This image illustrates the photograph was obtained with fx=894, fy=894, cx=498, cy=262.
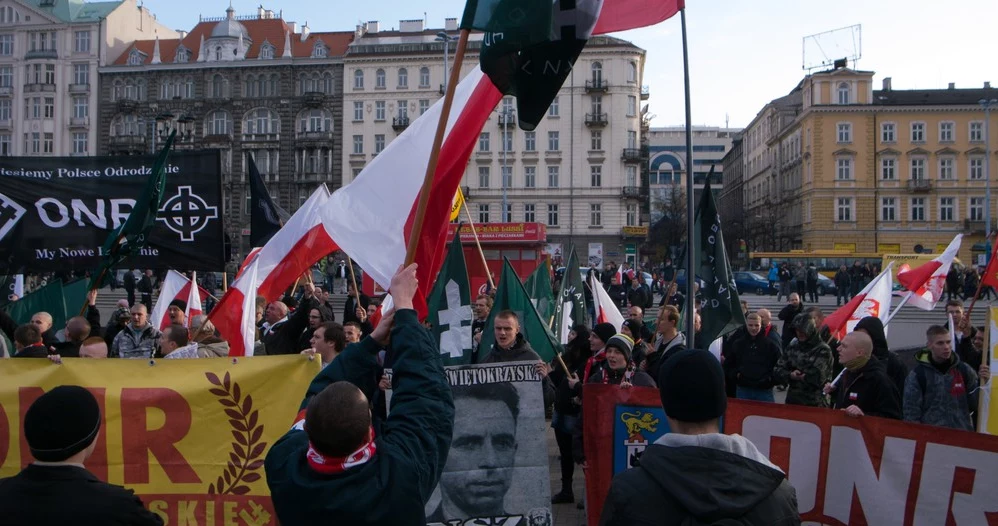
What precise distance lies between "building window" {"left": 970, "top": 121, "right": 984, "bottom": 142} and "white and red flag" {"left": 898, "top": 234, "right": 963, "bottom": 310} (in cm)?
5968

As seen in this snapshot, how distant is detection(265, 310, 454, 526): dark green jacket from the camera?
2.59m

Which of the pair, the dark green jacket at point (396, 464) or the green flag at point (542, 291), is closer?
the dark green jacket at point (396, 464)

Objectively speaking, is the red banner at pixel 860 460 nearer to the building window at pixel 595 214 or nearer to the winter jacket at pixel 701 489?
the winter jacket at pixel 701 489

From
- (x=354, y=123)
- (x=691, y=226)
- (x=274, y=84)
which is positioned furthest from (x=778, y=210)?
(x=691, y=226)

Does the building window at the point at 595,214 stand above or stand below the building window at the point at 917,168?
below

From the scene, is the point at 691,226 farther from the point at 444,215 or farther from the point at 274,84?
the point at 274,84

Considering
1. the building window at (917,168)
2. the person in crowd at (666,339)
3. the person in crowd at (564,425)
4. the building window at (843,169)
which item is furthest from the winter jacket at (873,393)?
the building window at (917,168)

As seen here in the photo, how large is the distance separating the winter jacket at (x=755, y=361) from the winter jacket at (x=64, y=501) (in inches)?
261

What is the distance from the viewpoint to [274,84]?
212ft

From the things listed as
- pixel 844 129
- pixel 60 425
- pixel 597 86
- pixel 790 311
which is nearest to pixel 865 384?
pixel 60 425

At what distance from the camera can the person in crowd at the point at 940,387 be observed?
608cm

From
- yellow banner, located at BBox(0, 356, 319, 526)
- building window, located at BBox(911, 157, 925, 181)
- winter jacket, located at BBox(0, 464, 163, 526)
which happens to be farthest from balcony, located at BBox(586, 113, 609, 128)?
winter jacket, located at BBox(0, 464, 163, 526)

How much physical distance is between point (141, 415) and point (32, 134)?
2849 inches

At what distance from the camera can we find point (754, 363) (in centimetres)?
843
